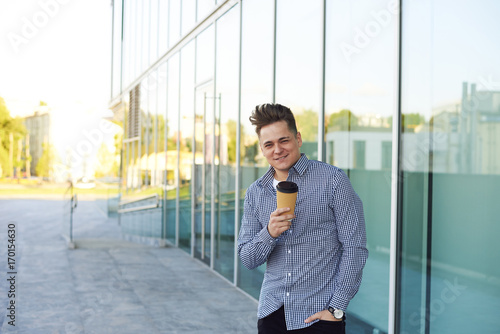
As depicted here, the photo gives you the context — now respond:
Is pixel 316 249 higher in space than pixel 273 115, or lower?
lower

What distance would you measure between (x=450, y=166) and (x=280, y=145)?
172 cm

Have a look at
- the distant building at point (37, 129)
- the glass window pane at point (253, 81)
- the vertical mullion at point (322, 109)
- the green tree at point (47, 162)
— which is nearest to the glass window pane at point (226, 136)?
the glass window pane at point (253, 81)

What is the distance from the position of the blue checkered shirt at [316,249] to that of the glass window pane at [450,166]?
1423 mm

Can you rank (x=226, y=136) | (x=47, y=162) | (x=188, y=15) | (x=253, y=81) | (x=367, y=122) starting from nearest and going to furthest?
(x=367, y=122) < (x=253, y=81) < (x=226, y=136) < (x=188, y=15) < (x=47, y=162)

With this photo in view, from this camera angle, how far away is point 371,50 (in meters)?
4.38

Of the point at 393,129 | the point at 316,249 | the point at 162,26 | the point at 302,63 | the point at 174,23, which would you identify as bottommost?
the point at 316,249

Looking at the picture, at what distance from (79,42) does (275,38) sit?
12759mm

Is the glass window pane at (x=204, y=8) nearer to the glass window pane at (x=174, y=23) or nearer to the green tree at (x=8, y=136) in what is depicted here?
the glass window pane at (x=174, y=23)

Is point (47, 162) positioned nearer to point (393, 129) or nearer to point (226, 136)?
point (226, 136)

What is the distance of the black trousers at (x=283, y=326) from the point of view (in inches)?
83.0

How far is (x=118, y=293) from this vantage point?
678 centimetres

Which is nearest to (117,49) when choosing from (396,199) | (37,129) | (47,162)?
(396,199)

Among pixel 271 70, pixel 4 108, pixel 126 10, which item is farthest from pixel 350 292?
pixel 4 108

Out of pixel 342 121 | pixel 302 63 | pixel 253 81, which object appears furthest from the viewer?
pixel 253 81
